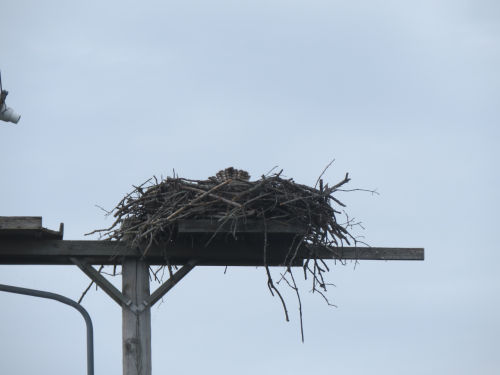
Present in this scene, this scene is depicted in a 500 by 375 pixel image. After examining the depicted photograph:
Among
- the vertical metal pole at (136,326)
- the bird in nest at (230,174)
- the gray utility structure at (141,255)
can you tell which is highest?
the bird in nest at (230,174)

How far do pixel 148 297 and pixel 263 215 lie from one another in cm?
99

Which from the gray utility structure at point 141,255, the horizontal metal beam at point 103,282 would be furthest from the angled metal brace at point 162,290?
the horizontal metal beam at point 103,282

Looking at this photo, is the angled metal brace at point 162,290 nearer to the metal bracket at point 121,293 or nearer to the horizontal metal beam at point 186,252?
the metal bracket at point 121,293

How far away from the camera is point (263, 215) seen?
8.77 meters

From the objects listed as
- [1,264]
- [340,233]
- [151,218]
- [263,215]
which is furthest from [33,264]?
[340,233]

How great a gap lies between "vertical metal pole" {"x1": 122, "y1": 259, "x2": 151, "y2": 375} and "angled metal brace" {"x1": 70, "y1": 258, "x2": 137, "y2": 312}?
1.1 inches

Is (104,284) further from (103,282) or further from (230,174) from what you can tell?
(230,174)

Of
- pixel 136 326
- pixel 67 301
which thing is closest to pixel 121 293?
pixel 136 326

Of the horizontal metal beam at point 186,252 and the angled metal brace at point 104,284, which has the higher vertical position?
the horizontal metal beam at point 186,252

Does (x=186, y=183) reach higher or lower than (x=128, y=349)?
higher

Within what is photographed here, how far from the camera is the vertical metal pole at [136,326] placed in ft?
27.5

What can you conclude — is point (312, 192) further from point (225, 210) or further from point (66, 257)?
point (66, 257)

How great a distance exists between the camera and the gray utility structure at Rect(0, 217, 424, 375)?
27.7 ft

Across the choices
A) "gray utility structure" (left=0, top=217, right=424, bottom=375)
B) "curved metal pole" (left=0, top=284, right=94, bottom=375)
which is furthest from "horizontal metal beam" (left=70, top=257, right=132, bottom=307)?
"curved metal pole" (left=0, top=284, right=94, bottom=375)
